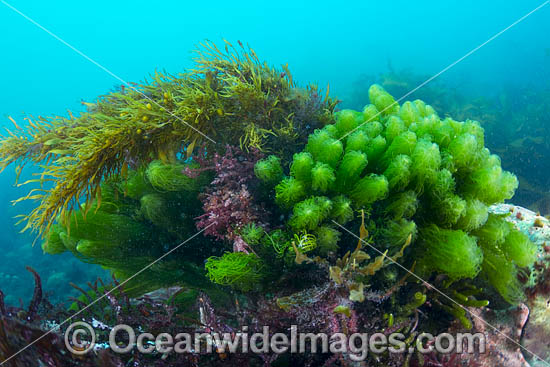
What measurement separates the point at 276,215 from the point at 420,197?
40.5 inches

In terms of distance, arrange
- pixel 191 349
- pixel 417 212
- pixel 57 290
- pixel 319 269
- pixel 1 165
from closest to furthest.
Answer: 1. pixel 191 349
2. pixel 319 269
3. pixel 417 212
4. pixel 1 165
5. pixel 57 290

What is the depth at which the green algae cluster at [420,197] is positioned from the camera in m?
2.05

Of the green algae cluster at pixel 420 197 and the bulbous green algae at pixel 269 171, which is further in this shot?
the bulbous green algae at pixel 269 171

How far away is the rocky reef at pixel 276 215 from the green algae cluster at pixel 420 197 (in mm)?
10

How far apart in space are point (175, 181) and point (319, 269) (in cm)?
127

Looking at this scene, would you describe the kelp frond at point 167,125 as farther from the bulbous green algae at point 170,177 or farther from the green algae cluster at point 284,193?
the bulbous green algae at point 170,177

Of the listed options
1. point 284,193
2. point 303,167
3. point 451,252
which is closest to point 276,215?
point 284,193

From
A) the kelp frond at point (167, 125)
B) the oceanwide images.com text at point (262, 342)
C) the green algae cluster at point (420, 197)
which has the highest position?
the kelp frond at point (167, 125)

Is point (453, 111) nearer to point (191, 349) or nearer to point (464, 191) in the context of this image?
point (464, 191)

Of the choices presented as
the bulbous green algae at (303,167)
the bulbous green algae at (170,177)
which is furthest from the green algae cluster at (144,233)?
the bulbous green algae at (303,167)

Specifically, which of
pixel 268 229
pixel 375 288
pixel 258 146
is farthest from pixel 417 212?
pixel 258 146

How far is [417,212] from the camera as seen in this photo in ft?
7.50

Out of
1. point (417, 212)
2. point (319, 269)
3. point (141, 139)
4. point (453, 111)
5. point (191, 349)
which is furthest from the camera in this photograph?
point (453, 111)

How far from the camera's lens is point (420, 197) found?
89.4 inches
